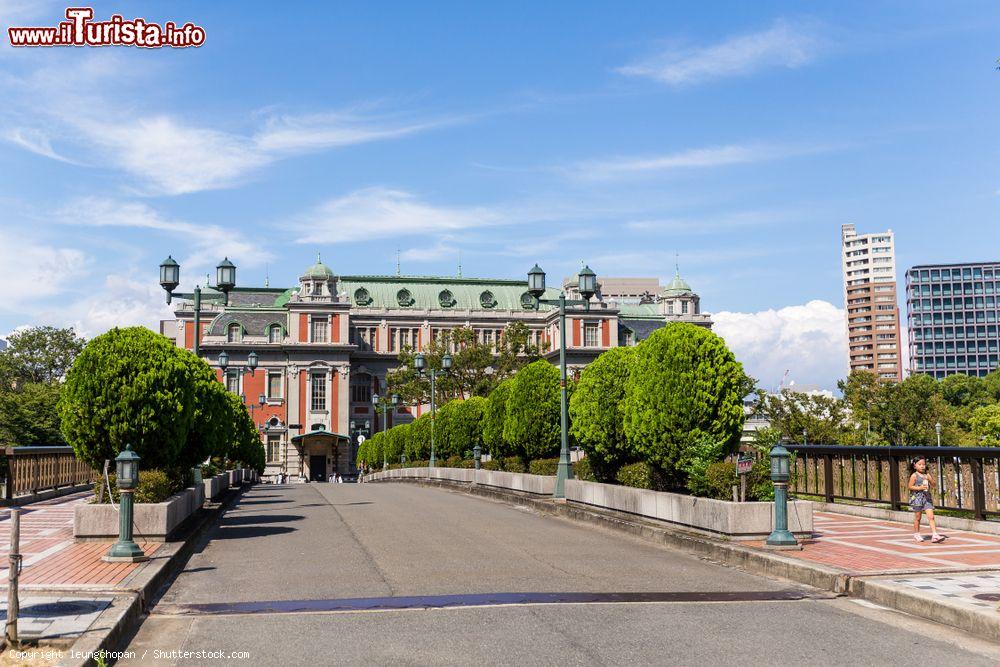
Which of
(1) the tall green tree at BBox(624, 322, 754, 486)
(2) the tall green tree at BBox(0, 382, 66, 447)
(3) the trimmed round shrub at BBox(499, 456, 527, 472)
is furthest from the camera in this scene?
(2) the tall green tree at BBox(0, 382, 66, 447)

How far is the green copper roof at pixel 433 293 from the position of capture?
351 feet

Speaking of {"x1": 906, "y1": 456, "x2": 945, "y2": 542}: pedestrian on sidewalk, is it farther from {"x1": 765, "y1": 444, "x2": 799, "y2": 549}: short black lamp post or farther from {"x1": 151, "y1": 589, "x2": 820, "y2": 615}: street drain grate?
{"x1": 151, "y1": 589, "x2": 820, "y2": 615}: street drain grate

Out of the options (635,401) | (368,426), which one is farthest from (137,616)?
(368,426)

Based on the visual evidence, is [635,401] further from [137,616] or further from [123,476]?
[137,616]

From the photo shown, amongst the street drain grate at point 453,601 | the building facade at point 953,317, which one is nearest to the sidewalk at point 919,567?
the street drain grate at point 453,601

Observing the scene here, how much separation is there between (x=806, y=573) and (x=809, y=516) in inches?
123

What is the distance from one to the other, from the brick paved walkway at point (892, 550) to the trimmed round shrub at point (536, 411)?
440 inches

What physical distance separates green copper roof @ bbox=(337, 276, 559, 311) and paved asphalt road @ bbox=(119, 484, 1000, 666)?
90872 millimetres

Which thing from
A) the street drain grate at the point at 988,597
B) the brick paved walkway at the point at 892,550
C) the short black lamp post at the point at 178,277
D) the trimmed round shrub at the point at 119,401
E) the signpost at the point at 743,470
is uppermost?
the short black lamp post at the point at 178,277

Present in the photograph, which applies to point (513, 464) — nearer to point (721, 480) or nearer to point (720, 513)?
point (721, 480)

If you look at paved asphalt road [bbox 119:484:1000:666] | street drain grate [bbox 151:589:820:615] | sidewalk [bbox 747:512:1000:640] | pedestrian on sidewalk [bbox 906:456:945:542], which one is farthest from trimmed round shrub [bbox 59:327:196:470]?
pedestrian on sidewalk [bbox 906:456:945:542]

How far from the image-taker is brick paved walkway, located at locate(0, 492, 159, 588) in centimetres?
1118

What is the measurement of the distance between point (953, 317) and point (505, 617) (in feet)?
684

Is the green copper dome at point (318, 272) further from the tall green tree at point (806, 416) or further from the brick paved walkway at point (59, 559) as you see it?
the brick paved walkway at point (59, 559)
